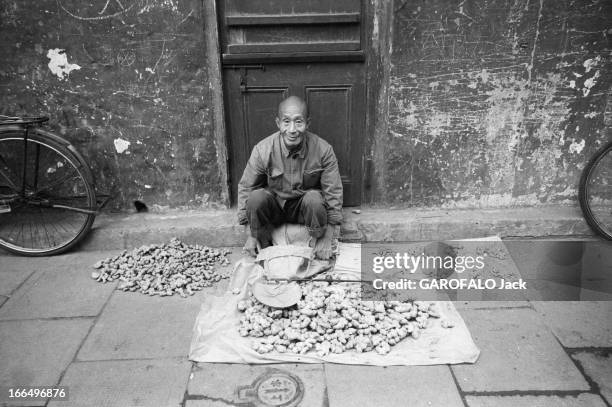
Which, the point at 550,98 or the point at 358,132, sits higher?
the point at 550,98

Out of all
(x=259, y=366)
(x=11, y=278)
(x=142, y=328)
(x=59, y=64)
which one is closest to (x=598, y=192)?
(x=259, y=366)

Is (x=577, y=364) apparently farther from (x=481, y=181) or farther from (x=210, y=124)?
(x=210, y=124)

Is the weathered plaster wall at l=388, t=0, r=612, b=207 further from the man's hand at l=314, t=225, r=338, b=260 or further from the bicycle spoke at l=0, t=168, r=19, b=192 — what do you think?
the bicycle spoke at l=0, t=168, r=19, b=192

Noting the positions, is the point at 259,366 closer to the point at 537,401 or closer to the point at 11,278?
the point at 537,401

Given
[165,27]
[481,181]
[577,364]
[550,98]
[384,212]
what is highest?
[165,27]

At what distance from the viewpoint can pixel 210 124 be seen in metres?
3.80

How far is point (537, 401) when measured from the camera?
2.43m

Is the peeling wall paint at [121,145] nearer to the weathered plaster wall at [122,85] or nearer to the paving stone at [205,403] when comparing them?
the weathered plaster wall at [122,85]

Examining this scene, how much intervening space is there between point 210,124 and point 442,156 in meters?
1.97

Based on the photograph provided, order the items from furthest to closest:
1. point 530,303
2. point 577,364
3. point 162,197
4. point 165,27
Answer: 1. point 162,197
2. point 165,27
3. point 530,303
4. point 577,364

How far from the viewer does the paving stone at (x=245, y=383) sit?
247cm

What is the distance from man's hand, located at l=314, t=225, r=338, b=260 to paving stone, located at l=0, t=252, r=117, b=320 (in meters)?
1.57

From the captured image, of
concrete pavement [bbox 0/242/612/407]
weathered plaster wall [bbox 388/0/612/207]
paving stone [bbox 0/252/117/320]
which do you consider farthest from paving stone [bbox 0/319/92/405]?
weathered plaster wall [bbox 388/0/612/207]

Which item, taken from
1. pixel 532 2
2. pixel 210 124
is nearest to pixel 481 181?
pixel 532 2
